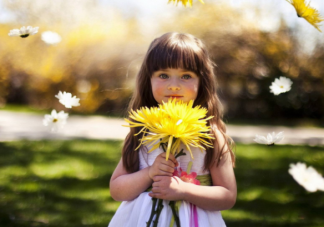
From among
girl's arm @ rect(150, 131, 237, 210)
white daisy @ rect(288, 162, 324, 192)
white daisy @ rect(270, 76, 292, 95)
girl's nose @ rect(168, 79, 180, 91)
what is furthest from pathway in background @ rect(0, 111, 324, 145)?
white daisy @ rect(288, 162, 324, 192)

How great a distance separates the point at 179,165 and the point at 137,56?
6207 millimetres

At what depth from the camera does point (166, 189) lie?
1.87 m

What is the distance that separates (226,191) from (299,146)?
4304 mm

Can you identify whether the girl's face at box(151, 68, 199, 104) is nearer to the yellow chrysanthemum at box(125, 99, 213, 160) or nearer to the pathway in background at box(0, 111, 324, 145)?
the yellow chrysanthemum at box(125, 99, 213, 160)

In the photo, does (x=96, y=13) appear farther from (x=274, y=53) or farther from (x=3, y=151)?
(x=3, y=151)

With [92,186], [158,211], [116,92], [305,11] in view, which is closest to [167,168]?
[158,211]

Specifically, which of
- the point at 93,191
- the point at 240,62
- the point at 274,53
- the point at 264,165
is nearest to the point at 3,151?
the point at 93,191

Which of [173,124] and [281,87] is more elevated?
[281,87]

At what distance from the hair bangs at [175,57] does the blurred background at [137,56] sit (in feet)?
16.6

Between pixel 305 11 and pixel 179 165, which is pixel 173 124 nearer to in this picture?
pixel 179 165

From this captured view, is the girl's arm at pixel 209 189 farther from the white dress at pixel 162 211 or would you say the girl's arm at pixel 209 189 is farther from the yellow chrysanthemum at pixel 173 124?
the yellow chrysanthemum at pixel 173 124

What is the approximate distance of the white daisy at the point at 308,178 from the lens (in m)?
1.60

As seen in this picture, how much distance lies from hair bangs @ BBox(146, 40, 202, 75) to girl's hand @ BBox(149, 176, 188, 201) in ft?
1.66

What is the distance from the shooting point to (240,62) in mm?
7922
